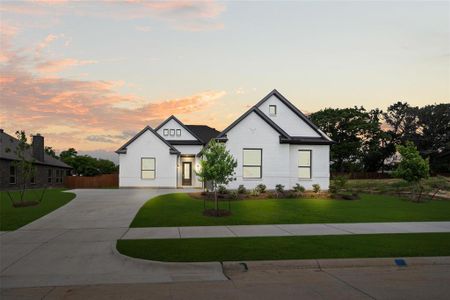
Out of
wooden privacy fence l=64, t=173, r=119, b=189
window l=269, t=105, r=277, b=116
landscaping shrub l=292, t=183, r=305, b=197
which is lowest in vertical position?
wooden privacy fence l=64, t=173, r=119, b=189

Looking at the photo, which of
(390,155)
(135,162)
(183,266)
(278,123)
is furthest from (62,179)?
(390,155)

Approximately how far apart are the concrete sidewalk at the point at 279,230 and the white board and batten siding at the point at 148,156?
69.3ft

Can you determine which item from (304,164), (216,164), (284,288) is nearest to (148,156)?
(304,164)

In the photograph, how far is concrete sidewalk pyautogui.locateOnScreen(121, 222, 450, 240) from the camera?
40.9 feet

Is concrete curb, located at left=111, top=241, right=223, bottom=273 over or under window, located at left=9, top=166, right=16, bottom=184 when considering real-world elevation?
under

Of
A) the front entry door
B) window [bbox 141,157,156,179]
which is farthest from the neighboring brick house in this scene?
the front entry door

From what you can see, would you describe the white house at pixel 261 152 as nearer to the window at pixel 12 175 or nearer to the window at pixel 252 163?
the window at pixel 252 163

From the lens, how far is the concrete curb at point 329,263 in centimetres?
878

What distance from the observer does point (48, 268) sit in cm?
871

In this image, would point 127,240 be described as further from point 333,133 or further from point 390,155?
point 390,155

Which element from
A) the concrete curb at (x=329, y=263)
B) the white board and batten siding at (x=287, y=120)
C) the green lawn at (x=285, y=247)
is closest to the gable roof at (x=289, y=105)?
the white board and batten siding at (x=287, y=120)

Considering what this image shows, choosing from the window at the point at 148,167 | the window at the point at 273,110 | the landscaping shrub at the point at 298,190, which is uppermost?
the window at the point at 273,110

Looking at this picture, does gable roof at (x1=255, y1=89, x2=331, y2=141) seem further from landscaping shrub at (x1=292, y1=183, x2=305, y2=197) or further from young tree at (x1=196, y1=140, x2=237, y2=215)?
young tree at (x1=196, y1=140, x2=237, y2=215)

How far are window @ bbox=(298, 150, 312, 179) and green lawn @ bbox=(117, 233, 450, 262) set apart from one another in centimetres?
1733
